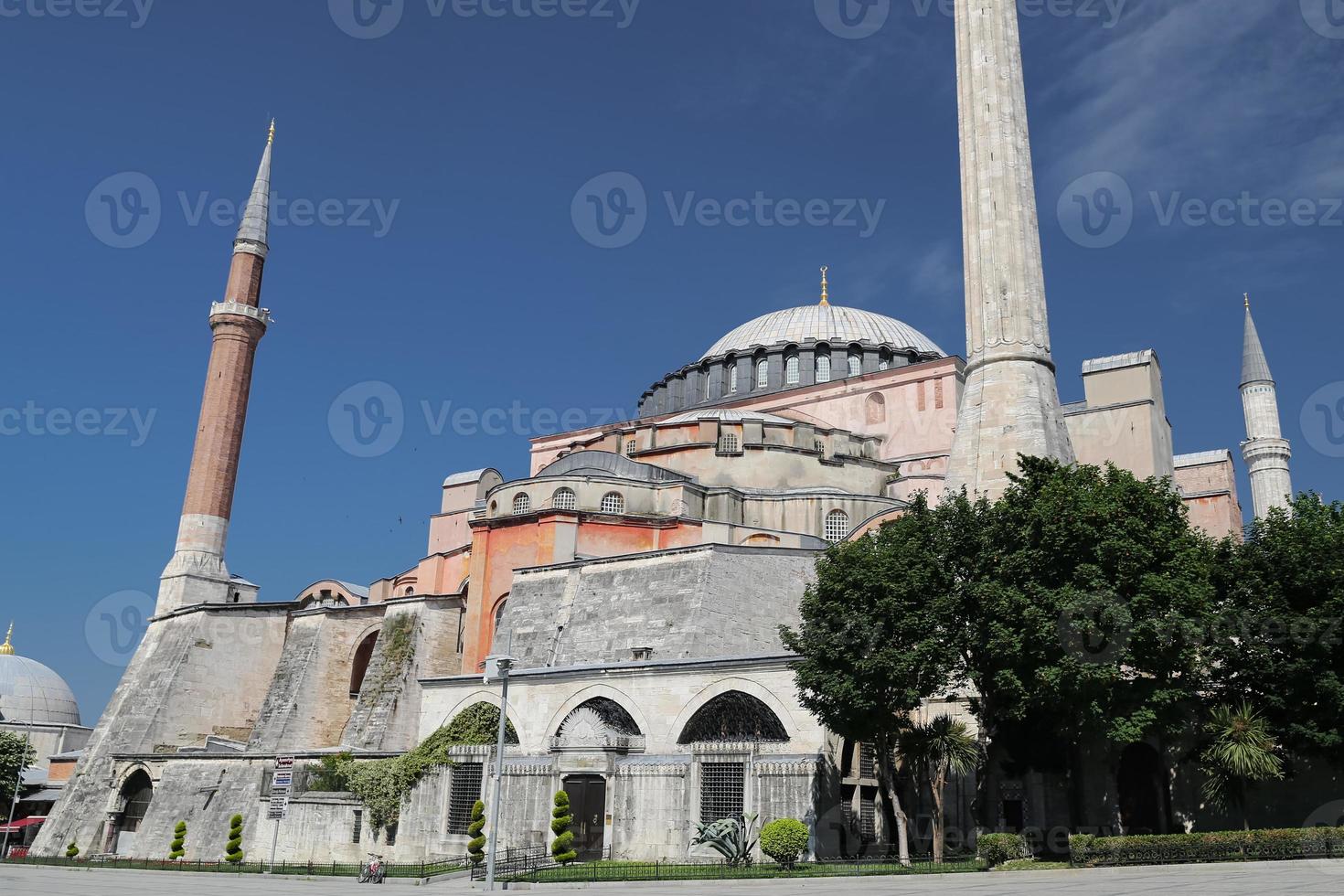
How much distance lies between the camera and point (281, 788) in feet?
73.1

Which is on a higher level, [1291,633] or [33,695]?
[33,695]

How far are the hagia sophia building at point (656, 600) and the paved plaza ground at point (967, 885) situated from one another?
12.9 feet

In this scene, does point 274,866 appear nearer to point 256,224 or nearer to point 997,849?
point 997,849

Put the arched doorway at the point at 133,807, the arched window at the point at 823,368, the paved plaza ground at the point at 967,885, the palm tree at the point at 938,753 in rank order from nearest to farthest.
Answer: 1. the paved plaza ground at the point at 967,885
2. the palm tree at the point at 938,753
3. the arched doorway at the point at 133,807
4. the arched window at the point at 823,368

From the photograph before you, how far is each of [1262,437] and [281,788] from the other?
36.8 m

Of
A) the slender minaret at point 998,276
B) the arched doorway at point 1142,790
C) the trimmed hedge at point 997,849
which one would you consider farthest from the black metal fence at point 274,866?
the slender minaret at point 998,276

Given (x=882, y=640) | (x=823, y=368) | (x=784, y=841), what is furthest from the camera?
(x=823, y=368)

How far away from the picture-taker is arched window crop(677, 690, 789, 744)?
2069 centimetres

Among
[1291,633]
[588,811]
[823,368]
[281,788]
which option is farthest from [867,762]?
[823,368]

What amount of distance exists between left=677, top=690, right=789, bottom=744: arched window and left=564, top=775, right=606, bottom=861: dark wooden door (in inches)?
74.9

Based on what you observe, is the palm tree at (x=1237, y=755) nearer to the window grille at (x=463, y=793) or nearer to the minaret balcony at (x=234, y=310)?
the window grille at (x=463, y=793)

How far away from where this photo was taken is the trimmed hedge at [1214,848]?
15.0m

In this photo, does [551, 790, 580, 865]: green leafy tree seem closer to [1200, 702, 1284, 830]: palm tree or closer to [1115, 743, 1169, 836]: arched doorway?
[1115, 743, 1169, 836]: arched doorway

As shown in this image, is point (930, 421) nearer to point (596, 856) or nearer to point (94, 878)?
point (596, 856)
